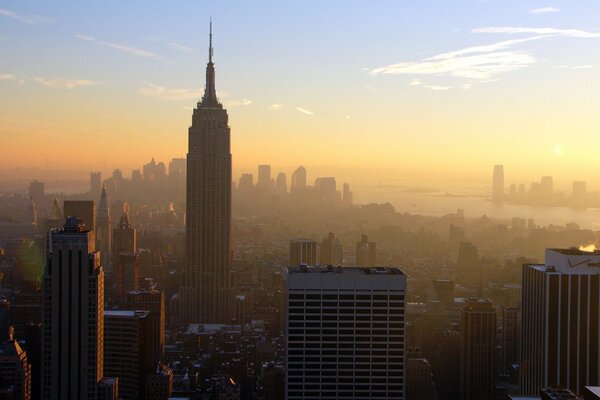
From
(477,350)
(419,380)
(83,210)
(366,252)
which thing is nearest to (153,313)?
(83,210)

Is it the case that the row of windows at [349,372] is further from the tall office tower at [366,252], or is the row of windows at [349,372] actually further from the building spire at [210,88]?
the building spire at [210,88]

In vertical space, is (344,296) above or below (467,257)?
above

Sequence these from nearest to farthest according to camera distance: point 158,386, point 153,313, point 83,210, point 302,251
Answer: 1. point 158,386
2. point 153,313
3. point 83,210
4. point 302,251

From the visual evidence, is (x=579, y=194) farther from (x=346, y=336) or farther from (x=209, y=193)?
(x=209, y=193)

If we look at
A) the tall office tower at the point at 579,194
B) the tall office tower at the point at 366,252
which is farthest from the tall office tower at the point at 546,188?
the tall office tower at the point at 366,252

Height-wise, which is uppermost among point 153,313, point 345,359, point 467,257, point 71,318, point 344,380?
point 467,257

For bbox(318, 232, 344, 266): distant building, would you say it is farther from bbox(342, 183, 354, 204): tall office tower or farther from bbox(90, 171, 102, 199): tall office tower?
bbox(90, 171, 102, 199): tall office tower
